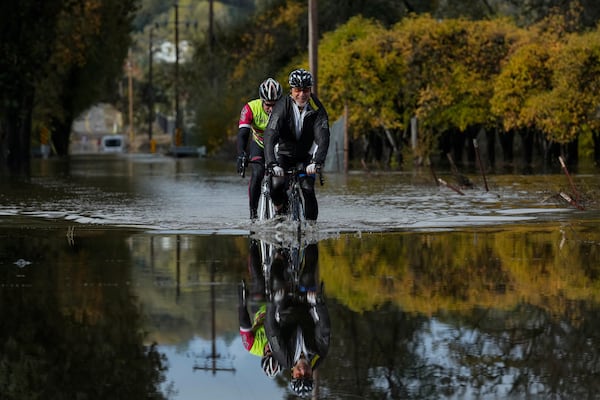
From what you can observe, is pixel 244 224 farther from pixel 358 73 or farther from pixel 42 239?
pixel 358 73

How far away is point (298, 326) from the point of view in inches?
388

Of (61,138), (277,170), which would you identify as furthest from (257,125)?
(61,138)

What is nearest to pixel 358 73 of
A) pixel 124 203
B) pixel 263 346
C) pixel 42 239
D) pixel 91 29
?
pixel 91 29

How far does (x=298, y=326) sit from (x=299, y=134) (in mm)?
7308

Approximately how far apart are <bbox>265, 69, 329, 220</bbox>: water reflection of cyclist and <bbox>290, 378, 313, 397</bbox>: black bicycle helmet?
881cm

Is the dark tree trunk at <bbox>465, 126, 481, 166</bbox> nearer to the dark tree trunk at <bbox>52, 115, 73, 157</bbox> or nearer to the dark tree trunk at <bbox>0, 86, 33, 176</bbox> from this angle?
the dark tree trunk at <bbox>0, 86, 33, 176</bbox>

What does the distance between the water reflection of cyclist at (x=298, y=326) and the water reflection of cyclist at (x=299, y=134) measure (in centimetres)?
308

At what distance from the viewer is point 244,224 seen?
20094 mm

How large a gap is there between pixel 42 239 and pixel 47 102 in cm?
6463

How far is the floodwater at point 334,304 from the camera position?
790 cm

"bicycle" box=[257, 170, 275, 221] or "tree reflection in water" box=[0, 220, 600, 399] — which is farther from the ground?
"bicycle" box=[257, 170, 275, 221]

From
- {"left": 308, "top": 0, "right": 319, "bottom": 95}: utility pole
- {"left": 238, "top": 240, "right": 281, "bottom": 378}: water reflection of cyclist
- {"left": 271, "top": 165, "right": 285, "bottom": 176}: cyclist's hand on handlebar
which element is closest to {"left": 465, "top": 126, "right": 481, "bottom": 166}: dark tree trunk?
{"left": 308, "top": 0, "right": 319, "bottom": 95}: utility pole

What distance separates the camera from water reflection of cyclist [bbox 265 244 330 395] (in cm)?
825

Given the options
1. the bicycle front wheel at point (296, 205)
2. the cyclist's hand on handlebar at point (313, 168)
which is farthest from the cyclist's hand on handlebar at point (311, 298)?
the bicycle front wheel at point (296, 205)
